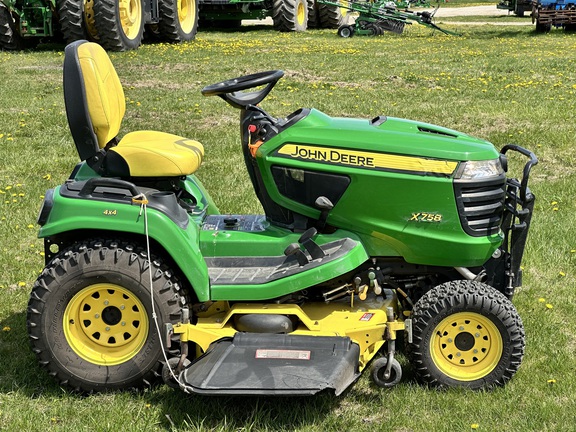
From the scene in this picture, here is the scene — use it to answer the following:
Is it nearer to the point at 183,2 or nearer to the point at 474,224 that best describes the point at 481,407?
the point at 474,224

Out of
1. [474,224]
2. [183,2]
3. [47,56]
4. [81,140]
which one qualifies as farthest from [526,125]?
[183,2]

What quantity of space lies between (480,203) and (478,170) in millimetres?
155

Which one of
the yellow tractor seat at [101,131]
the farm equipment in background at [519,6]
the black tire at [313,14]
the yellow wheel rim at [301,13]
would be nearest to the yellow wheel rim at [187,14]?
the yellow wheel rim at [301,13]

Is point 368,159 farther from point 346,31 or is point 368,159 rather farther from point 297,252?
point 346,31

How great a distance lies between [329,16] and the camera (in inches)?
864

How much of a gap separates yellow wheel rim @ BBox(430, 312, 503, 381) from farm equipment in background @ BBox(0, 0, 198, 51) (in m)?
10.9

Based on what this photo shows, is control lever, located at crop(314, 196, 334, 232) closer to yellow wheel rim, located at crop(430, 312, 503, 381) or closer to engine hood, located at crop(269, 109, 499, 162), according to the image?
engine hood, located at crop(269, 109, 499, 162)

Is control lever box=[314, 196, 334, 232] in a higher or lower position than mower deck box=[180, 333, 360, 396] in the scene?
higher

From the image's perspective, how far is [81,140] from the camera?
3.88 metres

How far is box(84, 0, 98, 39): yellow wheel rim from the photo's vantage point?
1372 centimetres

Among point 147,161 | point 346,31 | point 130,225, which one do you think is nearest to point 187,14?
point 346,31

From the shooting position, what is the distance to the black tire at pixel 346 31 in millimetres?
19062

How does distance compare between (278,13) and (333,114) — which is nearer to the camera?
(333,114)

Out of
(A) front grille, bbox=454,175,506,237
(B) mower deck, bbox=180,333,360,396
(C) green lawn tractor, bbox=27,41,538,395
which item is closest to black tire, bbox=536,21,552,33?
(C) green lawn tractor, bbox=27,41,538,395
